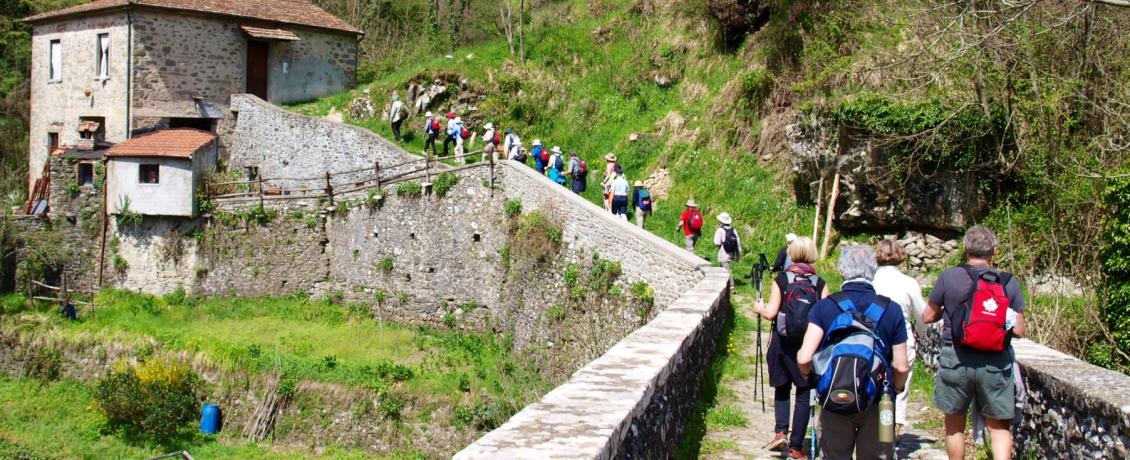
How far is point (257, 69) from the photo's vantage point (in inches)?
1169

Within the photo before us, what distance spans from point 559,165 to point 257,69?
13.0 meters

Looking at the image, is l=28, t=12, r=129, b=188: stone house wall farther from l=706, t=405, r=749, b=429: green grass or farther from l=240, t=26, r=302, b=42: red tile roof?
l=706, t=405, r=749, b=429: green grass

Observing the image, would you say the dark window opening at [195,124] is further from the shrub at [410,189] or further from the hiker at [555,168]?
the hiker at [555,168]

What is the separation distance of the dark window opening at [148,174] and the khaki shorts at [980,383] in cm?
2381

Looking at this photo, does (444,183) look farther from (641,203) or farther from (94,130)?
(94,130)

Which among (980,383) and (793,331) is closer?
(980,383)

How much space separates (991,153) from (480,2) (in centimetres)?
2838

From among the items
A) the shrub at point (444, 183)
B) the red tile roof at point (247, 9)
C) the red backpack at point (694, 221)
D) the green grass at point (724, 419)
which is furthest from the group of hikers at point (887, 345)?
the red tile roof at point (247, 9)

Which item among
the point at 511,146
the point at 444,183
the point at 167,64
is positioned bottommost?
the point at 444,183

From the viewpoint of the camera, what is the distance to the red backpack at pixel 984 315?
6.09m

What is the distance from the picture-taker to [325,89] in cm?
3111

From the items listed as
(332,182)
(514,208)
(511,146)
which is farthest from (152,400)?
(511,146)

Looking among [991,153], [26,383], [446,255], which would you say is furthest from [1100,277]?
[26,383]

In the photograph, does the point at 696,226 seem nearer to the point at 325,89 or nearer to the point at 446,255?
the point at 446,255
